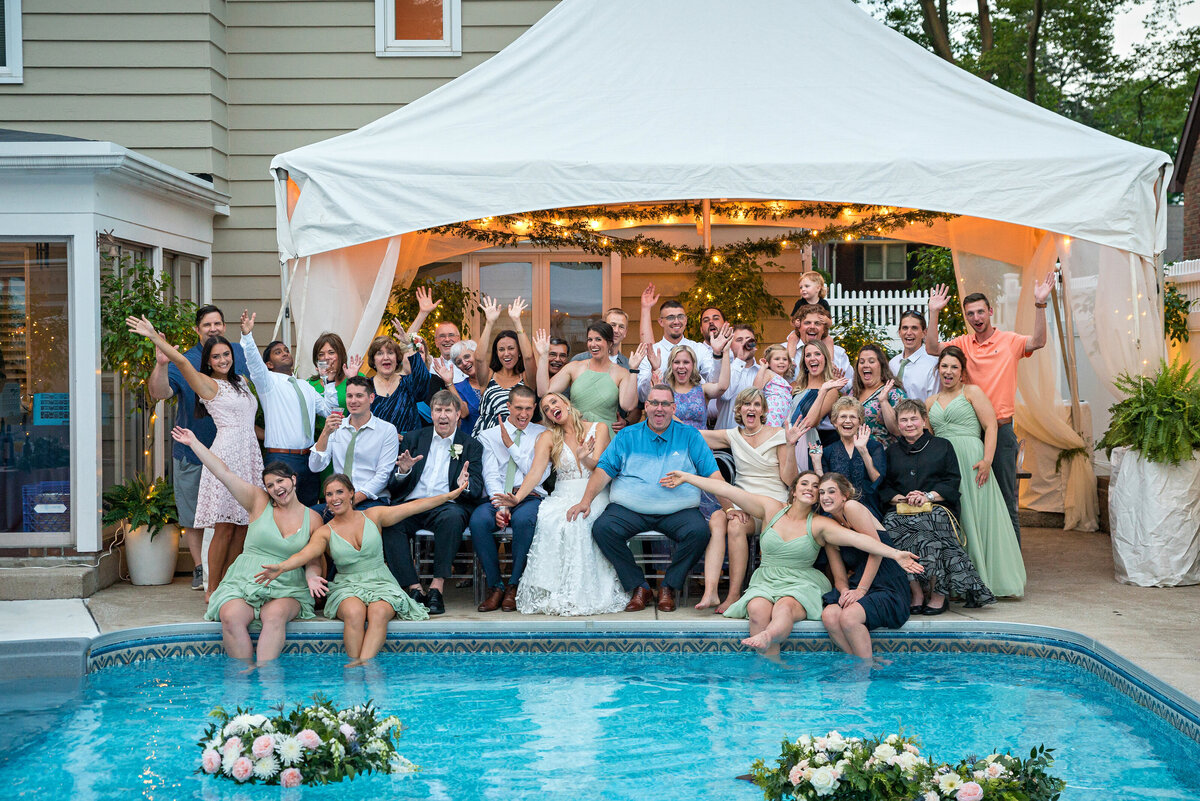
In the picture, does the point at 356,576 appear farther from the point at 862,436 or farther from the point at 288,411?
the point at 862,436

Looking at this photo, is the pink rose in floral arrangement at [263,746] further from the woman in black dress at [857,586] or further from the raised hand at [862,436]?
the raised hand at [862,436]

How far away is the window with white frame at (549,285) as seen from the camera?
9984 millimetres

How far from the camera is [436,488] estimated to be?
20.7ft

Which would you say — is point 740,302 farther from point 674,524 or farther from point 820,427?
point 674,524

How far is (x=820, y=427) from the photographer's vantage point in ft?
21.3

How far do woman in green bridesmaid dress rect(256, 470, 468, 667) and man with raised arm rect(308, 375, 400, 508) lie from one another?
33 cm

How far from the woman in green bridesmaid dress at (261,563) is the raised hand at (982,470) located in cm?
357

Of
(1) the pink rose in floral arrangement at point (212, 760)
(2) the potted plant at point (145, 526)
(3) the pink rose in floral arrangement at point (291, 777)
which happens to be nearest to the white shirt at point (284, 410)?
(2) the potted plant at point (145, 526)

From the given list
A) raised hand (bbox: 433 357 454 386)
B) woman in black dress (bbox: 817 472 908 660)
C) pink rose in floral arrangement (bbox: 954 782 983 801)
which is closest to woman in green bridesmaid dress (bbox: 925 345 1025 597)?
woman in black dress (bbox: 817 472 908 660)

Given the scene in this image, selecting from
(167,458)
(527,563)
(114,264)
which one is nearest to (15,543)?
(167,458)

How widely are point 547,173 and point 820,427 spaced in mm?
2113

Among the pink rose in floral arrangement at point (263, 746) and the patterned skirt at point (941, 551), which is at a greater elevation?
the patterned skirt at point (941, 551)

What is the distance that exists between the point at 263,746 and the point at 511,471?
3.11m

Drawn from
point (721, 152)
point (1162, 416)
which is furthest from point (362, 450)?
point (1162, 416)
